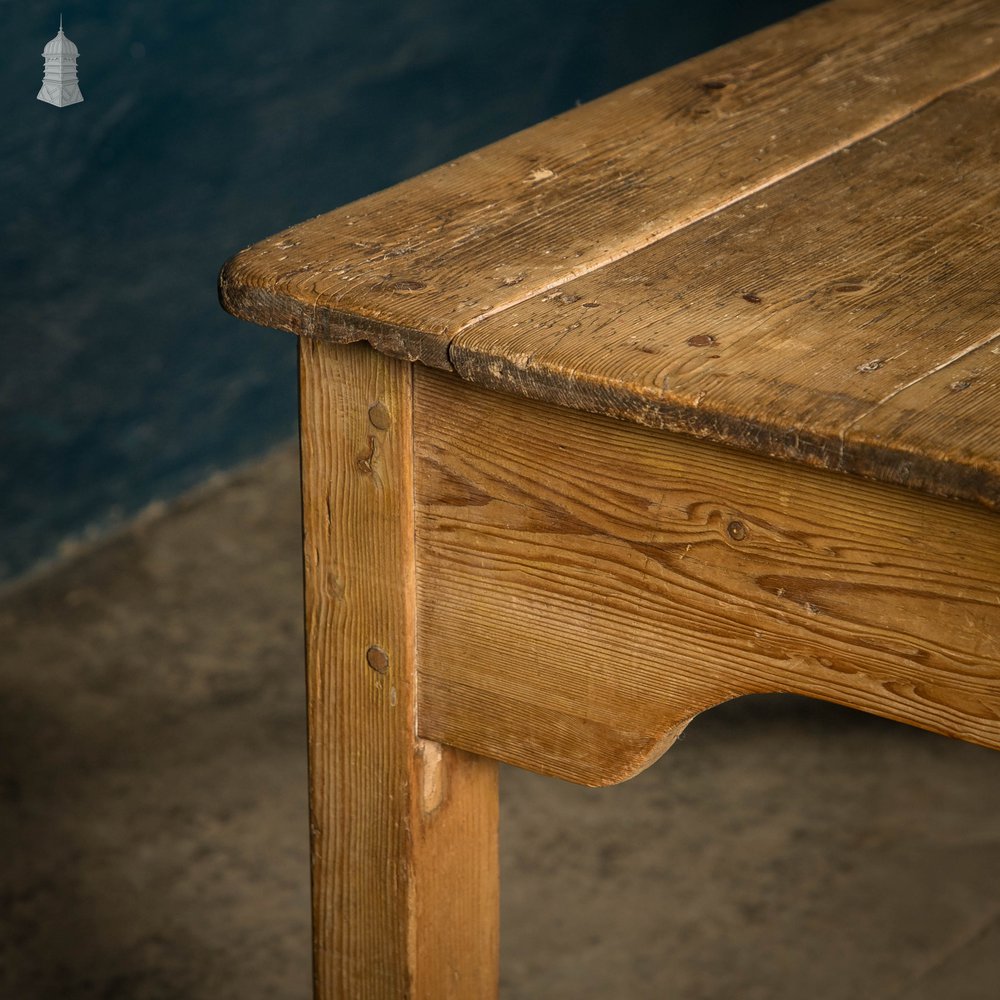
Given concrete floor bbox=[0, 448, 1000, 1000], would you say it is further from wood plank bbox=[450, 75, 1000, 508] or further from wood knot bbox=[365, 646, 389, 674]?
wood plank bbox=[450, 75, 1000, 508]

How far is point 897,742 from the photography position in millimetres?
2254

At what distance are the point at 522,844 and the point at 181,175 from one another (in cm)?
110

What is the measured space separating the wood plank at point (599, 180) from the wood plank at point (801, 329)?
31 millimetres

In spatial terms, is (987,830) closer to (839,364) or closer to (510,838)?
(510,838)

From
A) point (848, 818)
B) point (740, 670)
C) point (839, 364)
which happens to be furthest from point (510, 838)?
point (839, 364)

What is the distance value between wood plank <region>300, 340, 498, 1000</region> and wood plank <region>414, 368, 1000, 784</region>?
0.07 ft

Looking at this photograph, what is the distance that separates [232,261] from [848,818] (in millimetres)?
1298

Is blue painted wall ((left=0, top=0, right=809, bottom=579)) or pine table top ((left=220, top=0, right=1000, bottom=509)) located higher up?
pine table top ((left=220, top=0, right=1000, bottom=509))

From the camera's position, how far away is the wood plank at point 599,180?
1.08 m

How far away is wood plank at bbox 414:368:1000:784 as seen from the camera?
0.98 m

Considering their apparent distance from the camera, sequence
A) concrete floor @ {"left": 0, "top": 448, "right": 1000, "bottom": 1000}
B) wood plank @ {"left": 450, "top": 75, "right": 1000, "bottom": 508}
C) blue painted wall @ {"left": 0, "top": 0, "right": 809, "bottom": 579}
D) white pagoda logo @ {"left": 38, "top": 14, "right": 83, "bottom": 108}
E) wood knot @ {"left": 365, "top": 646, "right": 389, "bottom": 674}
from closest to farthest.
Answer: wood plank @ {"left": 450, "top": 75, "right": 1000, "bottom": 508}
wood knot @ {"left": 365, "top": 646, "right": 389, "bottom": 674}
concrete floor @ {"left": 0, "top": 448, "right": 1000, "bottom": 1000}
white pagoda logo @ {"left": 38, "top": 14, "right": 83, "bottom": 108}
blue painted wall @ {"left": 0, "top": 0, "right": 809, "bottom": 579}

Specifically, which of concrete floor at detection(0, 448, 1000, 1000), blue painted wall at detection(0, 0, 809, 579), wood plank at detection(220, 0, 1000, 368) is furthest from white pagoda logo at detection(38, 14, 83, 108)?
wood plank at detection(220, 0, 1000, 368)

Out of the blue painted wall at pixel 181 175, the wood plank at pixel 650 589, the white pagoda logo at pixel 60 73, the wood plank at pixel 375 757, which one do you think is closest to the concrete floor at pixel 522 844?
the blue painted wall at pixel 181 175

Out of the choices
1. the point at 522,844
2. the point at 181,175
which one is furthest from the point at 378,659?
the point at 181,175
